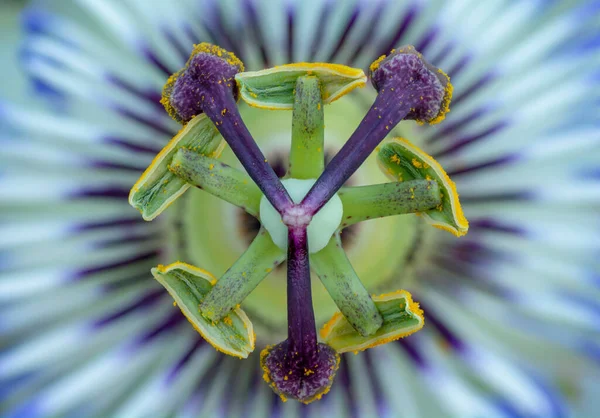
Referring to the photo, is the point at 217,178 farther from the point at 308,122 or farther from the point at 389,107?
the point at 389,107

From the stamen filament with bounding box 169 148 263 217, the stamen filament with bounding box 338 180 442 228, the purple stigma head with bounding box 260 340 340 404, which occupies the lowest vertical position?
the purple stigma head with bounding box 260 340 340 404

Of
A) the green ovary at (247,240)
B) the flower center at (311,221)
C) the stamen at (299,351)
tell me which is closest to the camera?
the stamen at (299,351)

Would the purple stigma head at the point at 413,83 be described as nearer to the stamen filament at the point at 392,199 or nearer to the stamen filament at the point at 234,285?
the stamen filament at the point at 392,199

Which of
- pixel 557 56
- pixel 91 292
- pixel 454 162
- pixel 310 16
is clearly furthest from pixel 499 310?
pixel 91 292

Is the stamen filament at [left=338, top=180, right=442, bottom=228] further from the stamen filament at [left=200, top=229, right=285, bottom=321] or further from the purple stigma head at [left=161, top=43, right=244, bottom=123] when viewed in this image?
the purple stigma head at [left=161, top=43, right=244, bottom=123]

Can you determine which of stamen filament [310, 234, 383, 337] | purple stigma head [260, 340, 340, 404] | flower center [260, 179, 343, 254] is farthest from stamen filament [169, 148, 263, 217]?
purple stigma head [260, 340, 340, 404]

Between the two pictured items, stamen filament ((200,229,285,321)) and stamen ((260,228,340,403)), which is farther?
stamen filament ((200,229,285,321))

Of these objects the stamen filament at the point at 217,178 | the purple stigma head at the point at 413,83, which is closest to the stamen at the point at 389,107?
the purple stigma head at the point at 413,83
